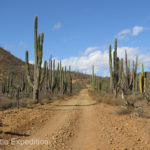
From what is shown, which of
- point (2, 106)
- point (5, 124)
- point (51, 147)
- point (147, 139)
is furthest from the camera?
point (2, 106)

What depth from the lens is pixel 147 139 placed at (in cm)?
510

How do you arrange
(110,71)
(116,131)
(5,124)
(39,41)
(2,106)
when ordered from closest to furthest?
(116,131) → (5,124) → (2,106) → (39,41) → (110,71)

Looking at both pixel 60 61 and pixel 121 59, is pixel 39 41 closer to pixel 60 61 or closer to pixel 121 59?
pixel 121 59

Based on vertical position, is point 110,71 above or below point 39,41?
below

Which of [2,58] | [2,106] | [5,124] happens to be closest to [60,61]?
[2,106]

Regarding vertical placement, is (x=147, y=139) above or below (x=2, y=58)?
below

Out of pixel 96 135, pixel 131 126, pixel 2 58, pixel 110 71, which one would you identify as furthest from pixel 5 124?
pixel 2 58

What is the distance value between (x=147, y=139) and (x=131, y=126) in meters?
1.84

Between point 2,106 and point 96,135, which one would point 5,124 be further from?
point 2,106

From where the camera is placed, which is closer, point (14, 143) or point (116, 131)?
point (14, 143)

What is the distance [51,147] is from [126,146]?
2.09m

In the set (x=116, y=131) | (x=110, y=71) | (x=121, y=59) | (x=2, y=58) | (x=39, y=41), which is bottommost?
(x=116, y=131)

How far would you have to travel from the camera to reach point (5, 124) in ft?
22.4

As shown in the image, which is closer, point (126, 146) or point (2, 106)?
point (126, 146)
